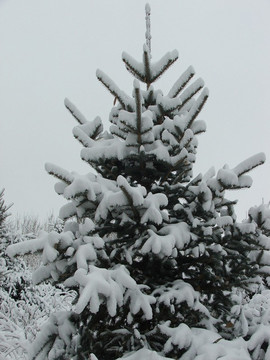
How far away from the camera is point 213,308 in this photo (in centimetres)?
337

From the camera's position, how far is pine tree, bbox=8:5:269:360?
2.75 meters

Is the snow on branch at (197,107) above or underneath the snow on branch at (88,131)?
underneath

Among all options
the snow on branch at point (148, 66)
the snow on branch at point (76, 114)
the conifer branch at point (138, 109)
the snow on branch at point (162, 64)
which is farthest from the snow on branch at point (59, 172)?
the snow on branch at point (162, 64)

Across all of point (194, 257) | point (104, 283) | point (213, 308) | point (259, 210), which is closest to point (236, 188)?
point (259, 210)

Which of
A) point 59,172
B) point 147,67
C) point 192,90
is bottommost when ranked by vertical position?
point 59,172

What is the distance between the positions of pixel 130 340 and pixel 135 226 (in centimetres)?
82

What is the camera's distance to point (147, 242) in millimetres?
2766

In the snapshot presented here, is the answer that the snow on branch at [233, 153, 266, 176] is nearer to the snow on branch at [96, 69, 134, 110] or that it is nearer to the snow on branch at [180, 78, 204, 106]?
the snow on branch at [180, 78, 204, 106]

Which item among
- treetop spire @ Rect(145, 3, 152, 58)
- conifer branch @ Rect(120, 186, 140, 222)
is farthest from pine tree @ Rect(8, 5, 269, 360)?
treetop spire @ Rect(145, 3, 152, 58)

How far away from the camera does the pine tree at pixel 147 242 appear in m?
2.75

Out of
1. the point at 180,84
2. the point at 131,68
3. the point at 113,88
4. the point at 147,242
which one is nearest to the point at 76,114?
the point at 113,88

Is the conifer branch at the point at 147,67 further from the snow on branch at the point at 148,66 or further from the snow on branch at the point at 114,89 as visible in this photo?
the snow on branch at the point at 114,89

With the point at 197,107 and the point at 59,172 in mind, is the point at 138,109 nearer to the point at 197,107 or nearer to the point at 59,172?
the point at 197,107

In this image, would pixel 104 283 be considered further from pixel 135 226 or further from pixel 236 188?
pixel 236 188
